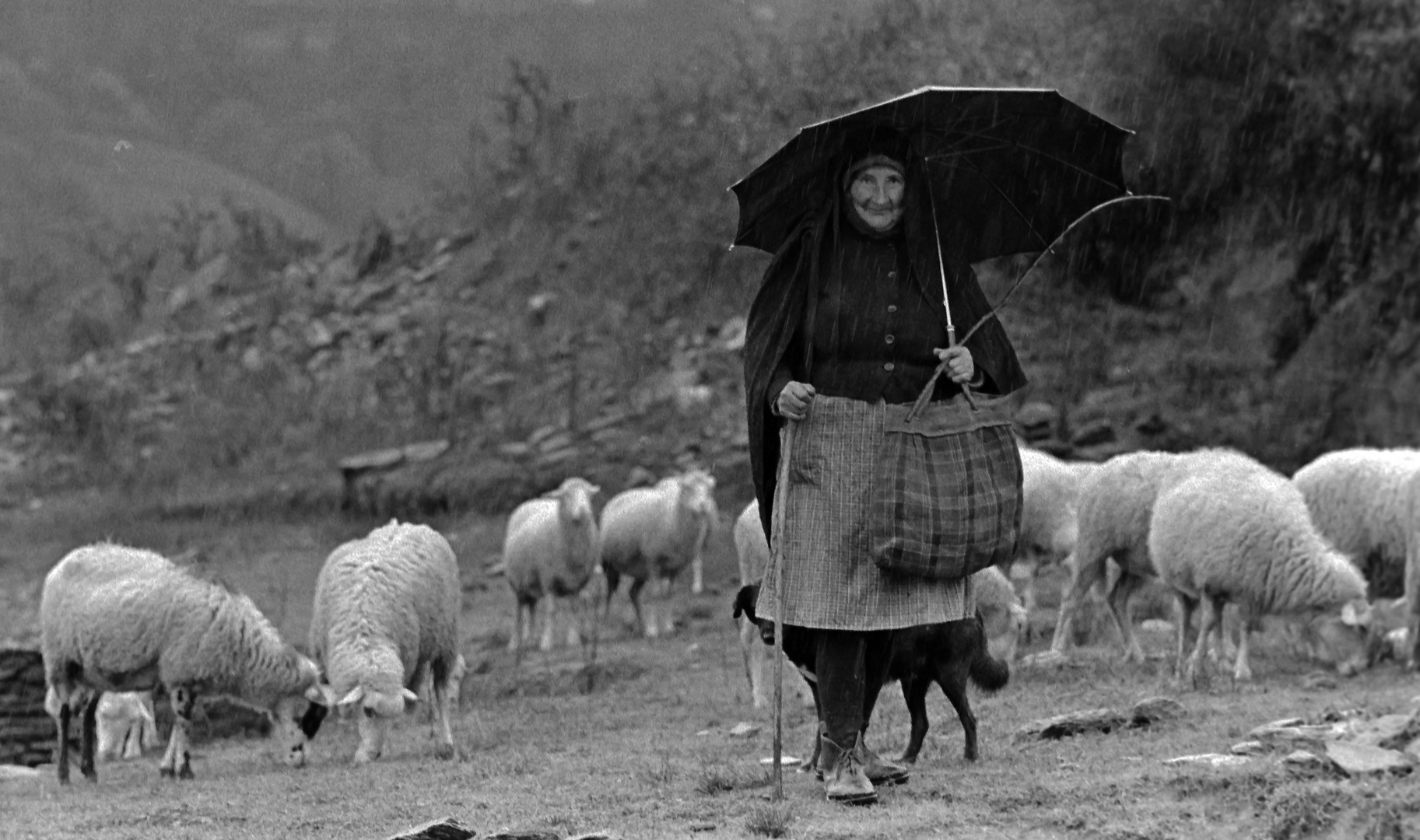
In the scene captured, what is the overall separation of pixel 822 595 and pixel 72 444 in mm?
23974

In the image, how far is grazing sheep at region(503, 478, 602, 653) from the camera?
16359 mm

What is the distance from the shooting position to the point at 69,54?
46.7 m

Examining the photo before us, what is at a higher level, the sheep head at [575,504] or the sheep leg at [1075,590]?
the sheep head at [575,504]

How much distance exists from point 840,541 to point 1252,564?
5269 millimetres

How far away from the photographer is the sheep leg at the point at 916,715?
7.70 meters

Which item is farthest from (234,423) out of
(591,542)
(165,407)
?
(591,542)

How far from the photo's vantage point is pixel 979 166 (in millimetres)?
7199

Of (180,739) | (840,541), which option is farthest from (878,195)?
(180,739)

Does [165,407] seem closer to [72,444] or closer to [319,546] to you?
[72,444]

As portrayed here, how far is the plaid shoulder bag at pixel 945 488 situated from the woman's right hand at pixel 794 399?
0.33 meters

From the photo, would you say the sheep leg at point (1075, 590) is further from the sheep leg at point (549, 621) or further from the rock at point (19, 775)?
the rock at point (19, 775)

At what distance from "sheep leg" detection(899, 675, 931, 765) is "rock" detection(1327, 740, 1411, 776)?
5.10ft

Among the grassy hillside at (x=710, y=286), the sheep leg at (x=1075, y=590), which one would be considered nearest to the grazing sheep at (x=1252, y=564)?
the sheep leg at (x=1075, y=590)

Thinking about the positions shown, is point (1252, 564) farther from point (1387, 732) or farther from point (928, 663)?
point (928, 663)
